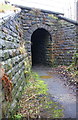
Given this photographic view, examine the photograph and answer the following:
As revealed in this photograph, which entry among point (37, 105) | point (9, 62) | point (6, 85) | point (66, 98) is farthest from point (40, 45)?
point (6, 85)

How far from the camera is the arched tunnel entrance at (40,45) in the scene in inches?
379

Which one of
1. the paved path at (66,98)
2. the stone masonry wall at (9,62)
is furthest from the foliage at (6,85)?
the paved path at (66,98)

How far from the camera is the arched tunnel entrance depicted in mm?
9633

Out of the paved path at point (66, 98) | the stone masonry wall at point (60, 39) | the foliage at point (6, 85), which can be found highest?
the stone masonry wall at point (60, 39)

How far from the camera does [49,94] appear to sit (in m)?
3.98

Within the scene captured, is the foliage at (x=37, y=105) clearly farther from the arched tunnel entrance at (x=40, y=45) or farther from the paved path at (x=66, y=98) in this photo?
the arched tunnel entrance at (x=40, y=45)

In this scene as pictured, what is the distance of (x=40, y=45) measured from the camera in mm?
10594

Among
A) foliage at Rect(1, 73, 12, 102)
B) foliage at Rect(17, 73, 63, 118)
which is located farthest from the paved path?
foliage at Rect(1, 73, 12, 102)

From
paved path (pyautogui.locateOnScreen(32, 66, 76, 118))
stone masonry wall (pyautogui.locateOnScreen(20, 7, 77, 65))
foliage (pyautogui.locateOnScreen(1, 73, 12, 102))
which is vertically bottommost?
paved path (pyautogui.locateOnScreen(32, 66, 76, 118))

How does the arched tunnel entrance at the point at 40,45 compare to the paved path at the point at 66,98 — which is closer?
the paved path at the point at 66,98

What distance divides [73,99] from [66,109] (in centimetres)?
68

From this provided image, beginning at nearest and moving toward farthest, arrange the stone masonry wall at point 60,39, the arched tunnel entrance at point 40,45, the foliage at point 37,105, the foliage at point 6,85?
the foliage at point 6,85 < the foliage at point 37,105 < the stone masonry wall at point 60,39 < the arched tunnel entrance at point 40,45

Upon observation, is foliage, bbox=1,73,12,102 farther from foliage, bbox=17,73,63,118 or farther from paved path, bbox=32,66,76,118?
paved path, bbox=32,66,76,118

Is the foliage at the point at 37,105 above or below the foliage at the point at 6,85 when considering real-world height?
below
